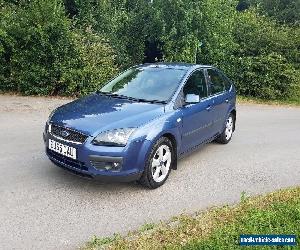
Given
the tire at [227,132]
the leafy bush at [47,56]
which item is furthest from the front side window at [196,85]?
the leafy bush at [47,56]

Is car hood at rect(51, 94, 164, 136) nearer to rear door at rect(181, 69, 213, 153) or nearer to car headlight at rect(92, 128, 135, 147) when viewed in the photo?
car headlight at rect(92, 128, 135, 147)

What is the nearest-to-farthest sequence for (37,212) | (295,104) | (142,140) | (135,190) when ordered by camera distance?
(37,212) → (142,140) → (135,190) → (295,104)

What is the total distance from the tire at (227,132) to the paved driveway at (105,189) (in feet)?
0.54

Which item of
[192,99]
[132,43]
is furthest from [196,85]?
[132,43]

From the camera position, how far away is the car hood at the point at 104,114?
4914 mm

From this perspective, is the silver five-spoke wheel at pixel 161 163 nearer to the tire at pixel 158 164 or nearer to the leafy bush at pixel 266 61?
the tire at pixel 158 164

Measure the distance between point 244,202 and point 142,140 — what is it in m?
1.51

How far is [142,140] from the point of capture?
4.93 metres

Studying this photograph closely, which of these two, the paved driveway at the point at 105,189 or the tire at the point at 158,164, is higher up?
the tire at the point at 158,164

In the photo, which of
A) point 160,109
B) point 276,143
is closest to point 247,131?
point 276,143

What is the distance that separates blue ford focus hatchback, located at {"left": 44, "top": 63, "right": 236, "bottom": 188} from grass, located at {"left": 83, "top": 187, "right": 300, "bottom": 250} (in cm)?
92

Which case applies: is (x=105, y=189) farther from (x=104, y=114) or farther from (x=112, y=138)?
(x=104, y=114)

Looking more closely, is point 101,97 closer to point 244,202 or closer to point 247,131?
point 244,202

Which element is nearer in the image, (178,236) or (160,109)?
(178,236)
